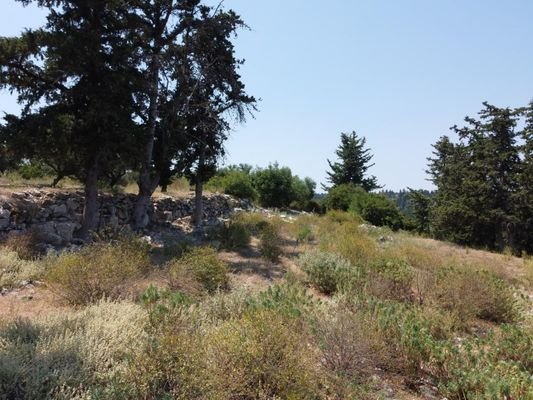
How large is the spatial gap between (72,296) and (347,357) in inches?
149

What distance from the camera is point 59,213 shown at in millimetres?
11305

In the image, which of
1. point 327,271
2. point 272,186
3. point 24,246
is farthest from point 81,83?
point 272,186

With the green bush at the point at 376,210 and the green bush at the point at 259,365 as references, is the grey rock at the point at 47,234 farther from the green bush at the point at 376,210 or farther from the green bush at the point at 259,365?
the green bush at the point at 376,210

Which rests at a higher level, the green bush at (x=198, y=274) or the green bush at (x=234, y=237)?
the green bush at (x=234, y=237)

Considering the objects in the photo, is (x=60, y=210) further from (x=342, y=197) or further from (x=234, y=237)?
(x=342, y=197)

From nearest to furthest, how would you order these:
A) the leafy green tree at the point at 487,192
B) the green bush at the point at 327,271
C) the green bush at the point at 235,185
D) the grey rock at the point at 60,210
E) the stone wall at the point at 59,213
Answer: the green bush at the point at 327,271
the stone wall at the point at 59,213
the grey rock at the point at 60,210
the leafy green tree at the point at 487,192
the green bush at the point at 235,185

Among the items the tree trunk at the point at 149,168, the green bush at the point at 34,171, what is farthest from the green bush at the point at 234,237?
the green bush at the point at 34,171

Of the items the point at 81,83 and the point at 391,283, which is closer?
the point at 391,283

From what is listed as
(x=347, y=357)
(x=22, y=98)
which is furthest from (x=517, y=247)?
(x=22, y=98)

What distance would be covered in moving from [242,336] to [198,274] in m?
3.61

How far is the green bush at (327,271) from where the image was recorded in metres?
7.34

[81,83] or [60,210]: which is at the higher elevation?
[81,83]

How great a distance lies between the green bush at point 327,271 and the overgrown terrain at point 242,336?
61 mm

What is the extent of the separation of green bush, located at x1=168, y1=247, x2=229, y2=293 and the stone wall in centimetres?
455
